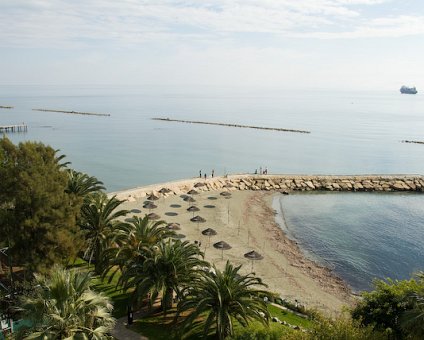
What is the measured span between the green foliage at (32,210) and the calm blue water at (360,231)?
28.8 m

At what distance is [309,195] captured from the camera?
72.8 meters

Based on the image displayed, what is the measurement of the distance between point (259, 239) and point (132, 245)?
23.7 metres

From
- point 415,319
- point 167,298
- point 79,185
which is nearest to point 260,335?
point 415,319

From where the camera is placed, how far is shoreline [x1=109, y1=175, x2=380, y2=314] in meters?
35.5

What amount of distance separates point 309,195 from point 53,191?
5635cm

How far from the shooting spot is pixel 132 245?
2712 centimetres

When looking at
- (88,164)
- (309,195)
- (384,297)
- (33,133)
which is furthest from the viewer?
(33,133)

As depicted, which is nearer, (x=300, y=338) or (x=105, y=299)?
(x=105, y=299)

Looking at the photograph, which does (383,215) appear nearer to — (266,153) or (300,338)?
(300,338)

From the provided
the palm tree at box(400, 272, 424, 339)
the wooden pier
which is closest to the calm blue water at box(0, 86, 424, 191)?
the wooden pier

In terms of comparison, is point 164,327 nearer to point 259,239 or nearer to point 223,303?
point 223,303

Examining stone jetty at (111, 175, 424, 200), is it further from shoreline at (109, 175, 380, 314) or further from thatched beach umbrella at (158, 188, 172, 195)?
thatched beach umbrella at (158, 188, 172, 195)

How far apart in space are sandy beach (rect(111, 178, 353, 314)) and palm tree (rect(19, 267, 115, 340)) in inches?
850

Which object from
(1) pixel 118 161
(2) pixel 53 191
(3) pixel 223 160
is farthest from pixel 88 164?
(2) pixel 53 191
